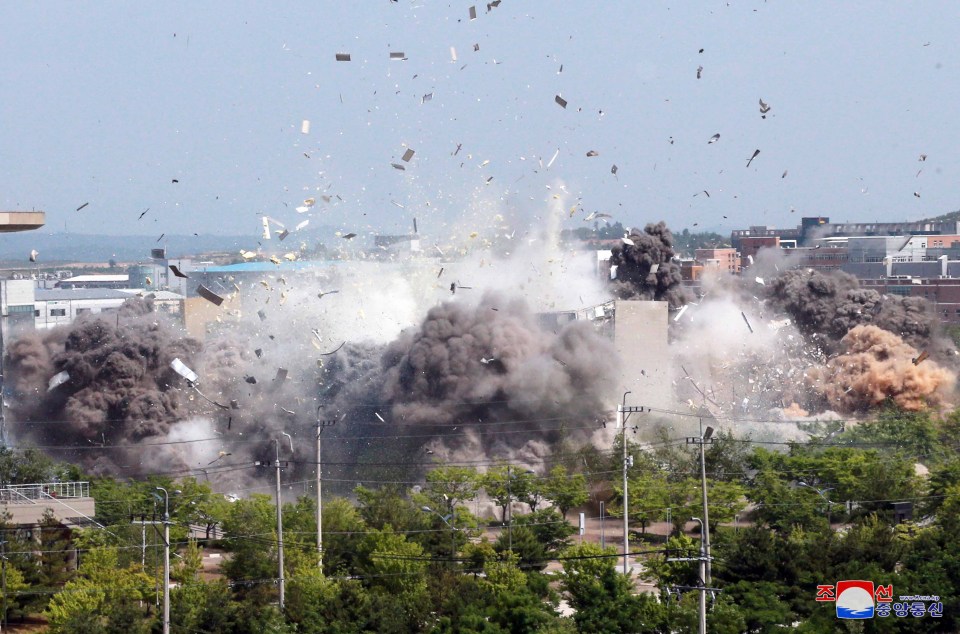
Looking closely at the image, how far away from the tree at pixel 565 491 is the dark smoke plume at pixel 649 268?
18640mm

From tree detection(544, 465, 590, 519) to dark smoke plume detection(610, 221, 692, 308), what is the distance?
18.6 metres

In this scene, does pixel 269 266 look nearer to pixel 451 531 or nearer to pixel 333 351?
pixel 333 351

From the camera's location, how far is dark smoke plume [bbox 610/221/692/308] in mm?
62719

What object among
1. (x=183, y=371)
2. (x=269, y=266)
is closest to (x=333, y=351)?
(x=183, y=371)

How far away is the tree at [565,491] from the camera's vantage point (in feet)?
141

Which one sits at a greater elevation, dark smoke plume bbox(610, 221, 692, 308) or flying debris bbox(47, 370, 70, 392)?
dark smoke plume bbox(610, 221, 692, 308)

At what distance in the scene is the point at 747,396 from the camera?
6088 cm

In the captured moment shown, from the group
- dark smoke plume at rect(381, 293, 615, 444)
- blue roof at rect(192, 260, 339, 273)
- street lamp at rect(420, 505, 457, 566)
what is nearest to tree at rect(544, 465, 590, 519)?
street lamp at rect(420, 505, 457, 566)

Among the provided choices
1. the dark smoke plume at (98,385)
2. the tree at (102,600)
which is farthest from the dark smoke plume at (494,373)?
the tree at (102,600)

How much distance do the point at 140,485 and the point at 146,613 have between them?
13741mm

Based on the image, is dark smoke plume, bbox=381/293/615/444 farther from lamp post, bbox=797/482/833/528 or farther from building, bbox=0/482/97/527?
building, bbox=0/482/97/527

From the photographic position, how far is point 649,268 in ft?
207

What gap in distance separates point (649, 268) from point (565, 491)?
72.0 ft

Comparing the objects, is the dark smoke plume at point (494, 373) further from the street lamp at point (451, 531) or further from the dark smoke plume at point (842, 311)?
the dark smoke plume at point (842, 311)
